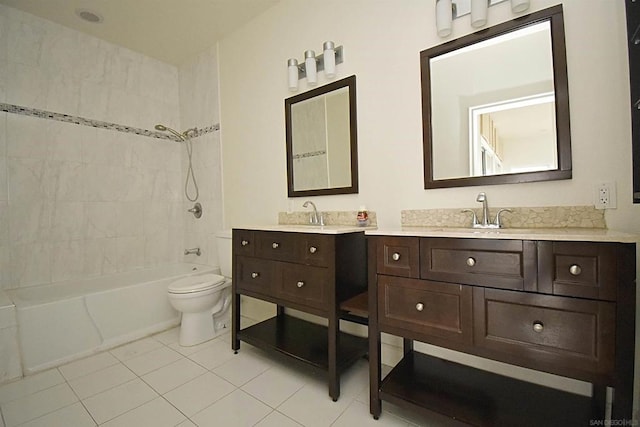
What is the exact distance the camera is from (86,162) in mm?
2600

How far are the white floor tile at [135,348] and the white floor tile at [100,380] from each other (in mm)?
155

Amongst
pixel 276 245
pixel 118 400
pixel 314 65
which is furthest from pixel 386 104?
pixel 118 400

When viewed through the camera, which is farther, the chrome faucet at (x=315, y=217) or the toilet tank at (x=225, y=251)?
the toilet tank at (x=225, y=251)

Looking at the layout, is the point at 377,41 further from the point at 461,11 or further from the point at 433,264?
the point at 433,264

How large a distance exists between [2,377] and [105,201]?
1.49 meters

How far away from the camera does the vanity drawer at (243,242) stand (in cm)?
188

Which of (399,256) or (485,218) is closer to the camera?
(399,256)

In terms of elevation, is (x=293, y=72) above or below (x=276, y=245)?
above

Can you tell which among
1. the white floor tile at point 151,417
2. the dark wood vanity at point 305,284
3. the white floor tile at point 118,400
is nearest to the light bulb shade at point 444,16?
the dark wood vanity at point 305,284

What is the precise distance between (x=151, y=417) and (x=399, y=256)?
1398 millimetres

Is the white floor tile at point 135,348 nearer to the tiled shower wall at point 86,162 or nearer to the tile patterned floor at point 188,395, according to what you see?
the tile patterned floor at point 188,395

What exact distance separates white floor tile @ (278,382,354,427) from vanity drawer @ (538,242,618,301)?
3.47ft

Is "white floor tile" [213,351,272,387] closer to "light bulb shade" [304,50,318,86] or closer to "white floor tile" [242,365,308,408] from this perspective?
"white floor tile" [242,365,308,408]

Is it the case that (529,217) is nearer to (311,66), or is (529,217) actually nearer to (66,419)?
(311,66)
